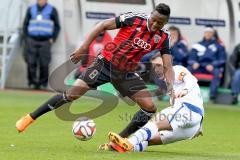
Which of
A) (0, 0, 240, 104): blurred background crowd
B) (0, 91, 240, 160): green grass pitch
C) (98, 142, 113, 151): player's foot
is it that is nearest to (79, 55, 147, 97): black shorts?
(98, 142, 113, 151): player's foot

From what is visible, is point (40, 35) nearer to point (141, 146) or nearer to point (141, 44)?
point (141, 44)

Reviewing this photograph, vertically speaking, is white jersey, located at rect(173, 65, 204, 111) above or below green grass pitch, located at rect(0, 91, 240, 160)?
above

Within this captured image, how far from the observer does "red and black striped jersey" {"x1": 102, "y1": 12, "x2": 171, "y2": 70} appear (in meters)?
12.3

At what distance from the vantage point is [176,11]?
934 inches

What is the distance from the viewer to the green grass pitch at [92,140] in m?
11.5

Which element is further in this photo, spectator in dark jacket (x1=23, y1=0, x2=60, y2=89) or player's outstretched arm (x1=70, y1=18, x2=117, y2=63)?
spectator in dark jacket (x1=23, y1=0, x2=60, y2=89)

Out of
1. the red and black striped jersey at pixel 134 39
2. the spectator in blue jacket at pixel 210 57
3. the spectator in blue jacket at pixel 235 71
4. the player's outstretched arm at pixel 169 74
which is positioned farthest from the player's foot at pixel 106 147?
the spectator in blue jacket at pixel 210 57

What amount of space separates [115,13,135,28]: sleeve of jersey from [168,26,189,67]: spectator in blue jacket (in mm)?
10533

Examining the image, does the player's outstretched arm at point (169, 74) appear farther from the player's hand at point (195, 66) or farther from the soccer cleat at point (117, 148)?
the player's hand at point (195, 66)

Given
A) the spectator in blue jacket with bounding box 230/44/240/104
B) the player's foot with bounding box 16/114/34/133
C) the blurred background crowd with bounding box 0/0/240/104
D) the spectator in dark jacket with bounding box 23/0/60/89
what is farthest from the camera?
the spectator in dark jacket with bounding box 23/0/60/89

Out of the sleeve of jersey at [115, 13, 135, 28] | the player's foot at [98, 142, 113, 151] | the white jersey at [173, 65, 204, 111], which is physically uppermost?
the sleeve of jersey at [115, 13, 135, 28]

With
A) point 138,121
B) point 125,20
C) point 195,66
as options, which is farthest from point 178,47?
point 125,20

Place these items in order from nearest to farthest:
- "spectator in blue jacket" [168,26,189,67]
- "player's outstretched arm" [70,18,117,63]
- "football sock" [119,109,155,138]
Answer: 1. "player's outstretched arm" [70,18,117,63]
2. "football sock" [119,109,155,138]
3. "spectator in blue jacket" [168,26,189,67]

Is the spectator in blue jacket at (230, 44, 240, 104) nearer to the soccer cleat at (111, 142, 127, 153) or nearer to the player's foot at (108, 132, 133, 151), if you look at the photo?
the soccer cleat at (111, 142, 127, 153)
